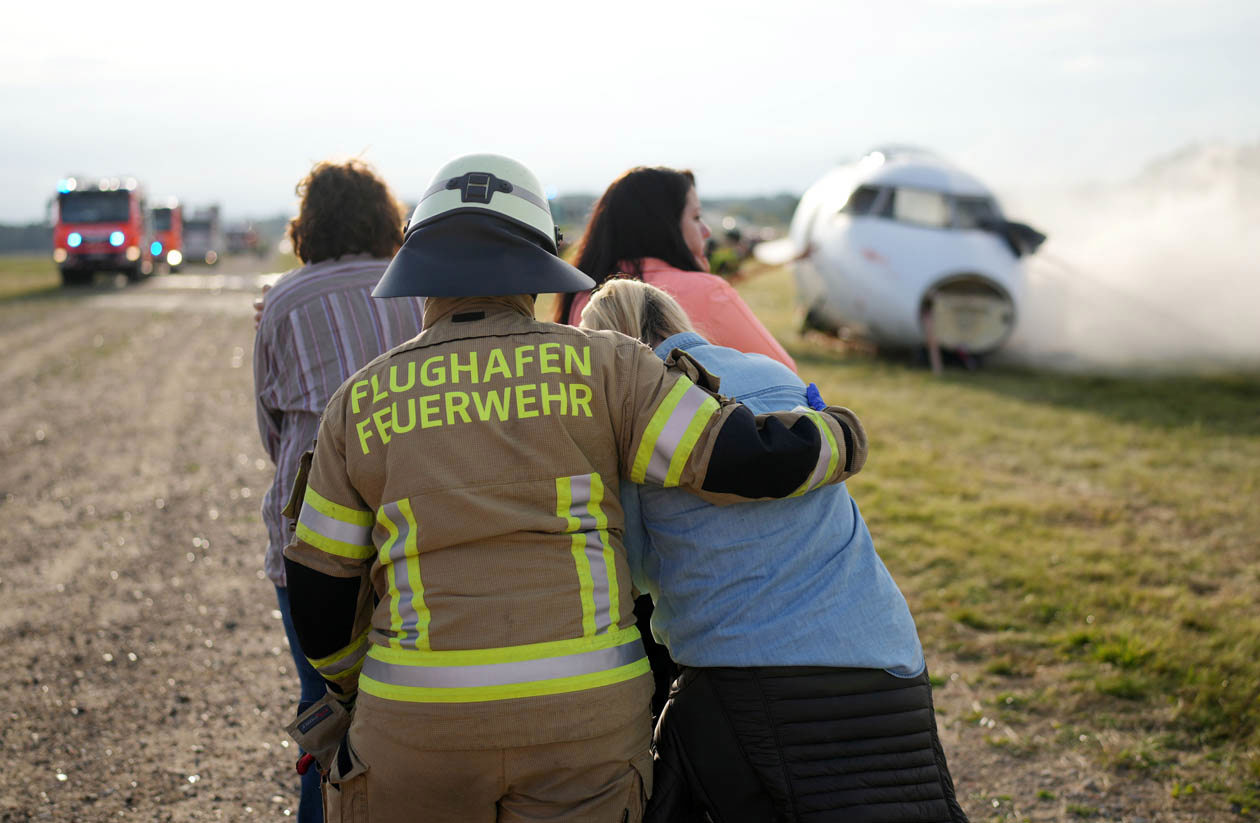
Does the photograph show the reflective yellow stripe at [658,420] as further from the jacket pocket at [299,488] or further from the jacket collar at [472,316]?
the jacket pocket at [299,488]

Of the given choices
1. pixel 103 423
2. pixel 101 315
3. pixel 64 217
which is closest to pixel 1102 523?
pixel 103 423

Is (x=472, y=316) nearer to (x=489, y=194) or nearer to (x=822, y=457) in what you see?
(x=489, y=194)

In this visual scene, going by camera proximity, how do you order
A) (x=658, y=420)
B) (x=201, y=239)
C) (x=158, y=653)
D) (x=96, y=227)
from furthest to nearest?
(x=201, y=239) < (x=96, y=227) < (x=158, y=653) < (x=658, y=420)

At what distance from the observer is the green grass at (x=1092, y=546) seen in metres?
4.87

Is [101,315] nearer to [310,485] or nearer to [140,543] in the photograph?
[140,543]

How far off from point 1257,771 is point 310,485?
400 cm

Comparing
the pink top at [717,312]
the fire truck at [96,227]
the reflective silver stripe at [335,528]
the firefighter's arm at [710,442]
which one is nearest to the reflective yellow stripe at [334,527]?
the reflective silver stripe at [335,528]

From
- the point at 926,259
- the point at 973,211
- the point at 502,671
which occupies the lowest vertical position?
the point at 502,671

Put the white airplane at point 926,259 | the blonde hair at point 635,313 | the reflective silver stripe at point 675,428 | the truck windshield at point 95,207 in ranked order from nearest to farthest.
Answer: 1. the reflective silver stripe at point 675,428
2. the blonde hair at point 635,313
3. the white airplane at point 926,259
4. the truck windshield at point 95,207

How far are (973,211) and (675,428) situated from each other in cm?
1395

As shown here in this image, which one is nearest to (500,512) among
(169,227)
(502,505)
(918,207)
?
(502,505)

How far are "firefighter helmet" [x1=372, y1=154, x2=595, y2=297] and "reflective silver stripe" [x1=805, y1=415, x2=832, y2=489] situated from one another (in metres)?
0.62

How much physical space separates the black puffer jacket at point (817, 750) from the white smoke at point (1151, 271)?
1380 centimetres

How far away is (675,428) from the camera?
2.16 meters
